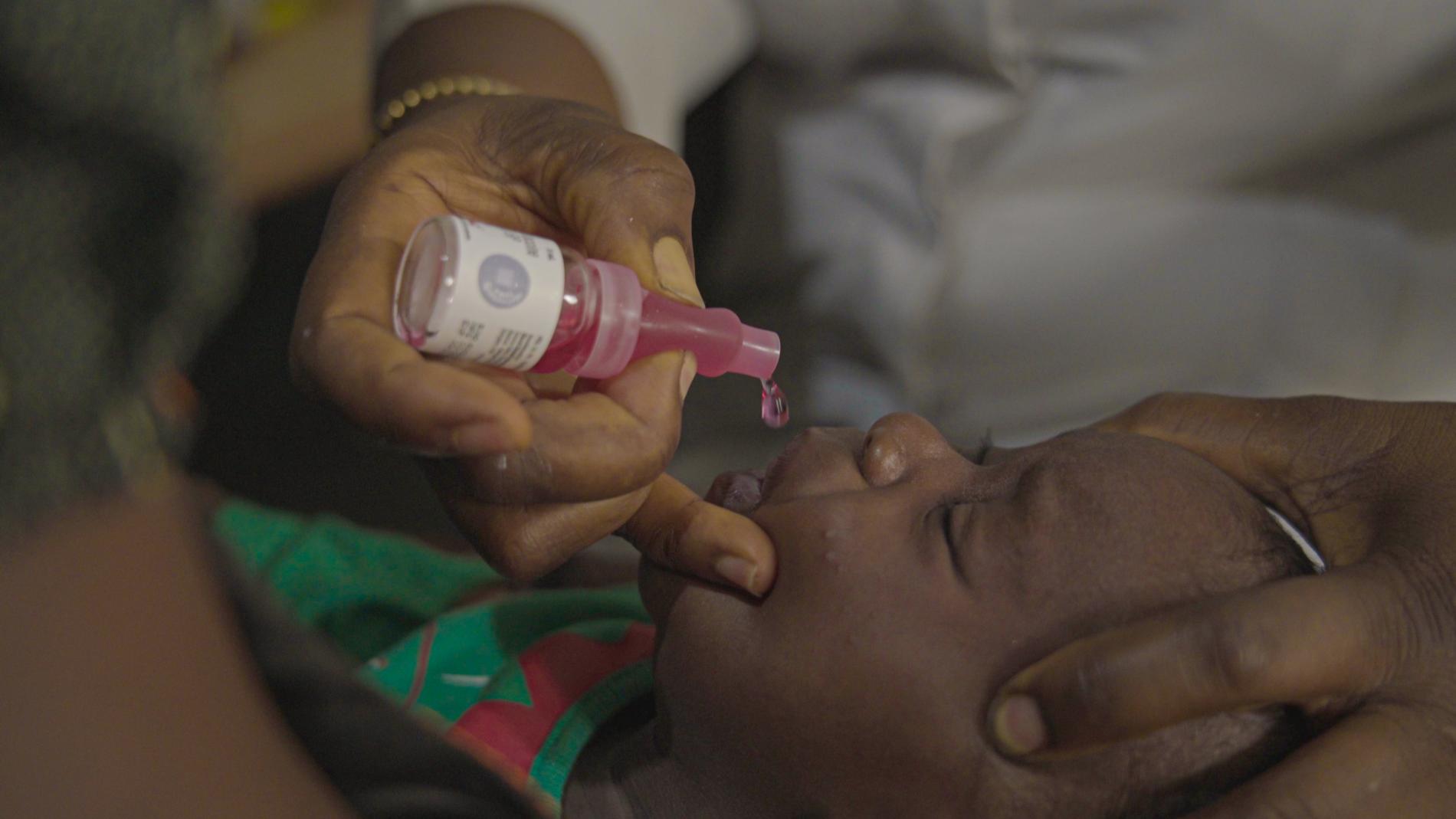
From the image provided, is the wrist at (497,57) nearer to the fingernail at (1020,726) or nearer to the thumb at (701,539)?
the thumb at (701,539)

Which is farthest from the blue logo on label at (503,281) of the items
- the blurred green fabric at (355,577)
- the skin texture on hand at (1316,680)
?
the blurred green fabric at (355,577)

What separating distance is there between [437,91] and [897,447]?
0.69 metres

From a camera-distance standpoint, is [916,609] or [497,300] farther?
[916,609]

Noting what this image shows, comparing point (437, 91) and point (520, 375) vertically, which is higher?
point (437, 91)

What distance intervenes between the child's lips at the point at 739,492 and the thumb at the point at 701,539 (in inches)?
3.1

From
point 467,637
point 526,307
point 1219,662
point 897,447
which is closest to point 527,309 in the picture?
point 526,307

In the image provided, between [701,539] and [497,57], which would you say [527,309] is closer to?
[701,539]

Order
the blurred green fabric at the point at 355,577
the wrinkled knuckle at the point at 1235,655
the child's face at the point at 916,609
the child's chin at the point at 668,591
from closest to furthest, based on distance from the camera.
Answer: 1. the wrinkled knuckle at the point at 1235,655
2. the child's face at the point at 916,609
3. the child's chin at the point at 668,591
4. the blurred green fabric at the point at 355,577

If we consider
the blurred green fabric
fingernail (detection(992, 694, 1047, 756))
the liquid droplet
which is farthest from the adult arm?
the blurred green fabric

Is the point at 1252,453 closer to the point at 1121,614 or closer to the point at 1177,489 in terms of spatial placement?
the point at 1177,489

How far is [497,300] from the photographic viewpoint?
0.73 metres

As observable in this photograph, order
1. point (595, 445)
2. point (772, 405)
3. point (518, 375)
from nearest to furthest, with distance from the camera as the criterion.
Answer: point (595, 445) → point (518, 375) → point (772, 405)

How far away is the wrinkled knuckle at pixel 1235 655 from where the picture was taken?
649 millimetres

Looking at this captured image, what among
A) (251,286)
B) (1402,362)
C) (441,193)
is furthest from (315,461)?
(1402,362)
